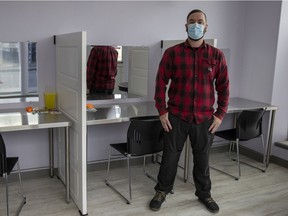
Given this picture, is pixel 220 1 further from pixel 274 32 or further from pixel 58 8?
pixel 58 8

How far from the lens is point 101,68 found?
3439 millimetres

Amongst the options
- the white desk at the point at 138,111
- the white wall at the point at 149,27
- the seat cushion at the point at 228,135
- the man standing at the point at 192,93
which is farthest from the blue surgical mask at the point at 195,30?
the seat cushion at the point at 228,135

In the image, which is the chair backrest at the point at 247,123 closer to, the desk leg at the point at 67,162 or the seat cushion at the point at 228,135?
the seat cushion at the point at 228,135

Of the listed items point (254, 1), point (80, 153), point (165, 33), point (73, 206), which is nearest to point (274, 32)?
point (254, 1)

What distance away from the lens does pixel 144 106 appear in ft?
11.3

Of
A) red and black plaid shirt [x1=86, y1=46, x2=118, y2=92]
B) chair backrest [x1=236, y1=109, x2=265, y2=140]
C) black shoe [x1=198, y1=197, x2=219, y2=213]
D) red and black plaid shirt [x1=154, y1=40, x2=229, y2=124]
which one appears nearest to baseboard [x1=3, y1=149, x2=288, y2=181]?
chair backrest [x1=236, y1=109, x2=265, y2=140]

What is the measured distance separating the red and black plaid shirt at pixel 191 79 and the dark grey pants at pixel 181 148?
0.07 metres

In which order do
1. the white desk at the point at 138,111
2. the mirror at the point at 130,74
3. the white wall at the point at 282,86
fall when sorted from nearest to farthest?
the white desk at the point at 138,111 < the mirror at the point at 130,74 < the white wall at the point at 282,86

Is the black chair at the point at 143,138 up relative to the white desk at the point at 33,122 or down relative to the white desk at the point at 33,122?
down

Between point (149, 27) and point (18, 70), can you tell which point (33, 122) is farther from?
point (149, 27)

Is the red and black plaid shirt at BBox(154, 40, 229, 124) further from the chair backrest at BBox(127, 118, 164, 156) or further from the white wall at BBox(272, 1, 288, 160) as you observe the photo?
the white wall at BBox(272, 1, 288, 160)

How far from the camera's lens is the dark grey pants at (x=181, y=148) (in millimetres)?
2643

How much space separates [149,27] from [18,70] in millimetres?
1416

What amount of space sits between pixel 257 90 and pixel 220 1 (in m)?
1.17
